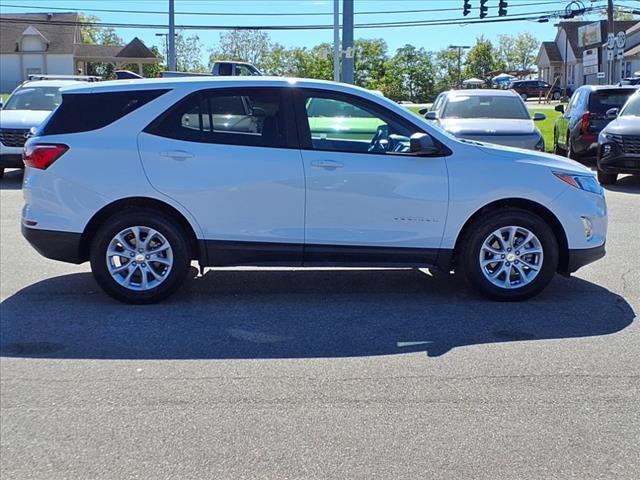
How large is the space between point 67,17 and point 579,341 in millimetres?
73150

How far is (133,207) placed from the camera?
20.8ft

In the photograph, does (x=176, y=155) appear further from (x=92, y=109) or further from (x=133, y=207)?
(x=92, y=109)

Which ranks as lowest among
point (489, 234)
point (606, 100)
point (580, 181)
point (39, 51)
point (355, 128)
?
point (489, 234)

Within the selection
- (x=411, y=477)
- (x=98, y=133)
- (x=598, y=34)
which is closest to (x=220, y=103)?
(x=98, y=133)

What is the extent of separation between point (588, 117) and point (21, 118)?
450 inches

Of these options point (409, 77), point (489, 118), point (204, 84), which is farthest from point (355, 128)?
point (409, 77)

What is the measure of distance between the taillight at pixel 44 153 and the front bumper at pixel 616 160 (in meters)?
10.3

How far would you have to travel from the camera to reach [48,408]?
14.4 feet

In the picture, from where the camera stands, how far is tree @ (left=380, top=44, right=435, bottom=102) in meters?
58.9

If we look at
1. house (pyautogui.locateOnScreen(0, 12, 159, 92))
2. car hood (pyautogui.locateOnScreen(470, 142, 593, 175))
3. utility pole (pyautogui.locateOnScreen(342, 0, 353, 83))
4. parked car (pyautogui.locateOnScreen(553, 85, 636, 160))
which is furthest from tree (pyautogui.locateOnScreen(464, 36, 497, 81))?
car hood (pyautogui.locateOnScreen(470, 142, 593, 175))

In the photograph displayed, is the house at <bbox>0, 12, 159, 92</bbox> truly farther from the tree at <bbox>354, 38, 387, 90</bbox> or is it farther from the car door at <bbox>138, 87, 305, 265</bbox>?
the car door at <bbox>138, 87, 305, 265</bbox>

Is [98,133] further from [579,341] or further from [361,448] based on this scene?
[579,341]

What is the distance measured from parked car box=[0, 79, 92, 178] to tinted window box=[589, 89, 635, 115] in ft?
35.1

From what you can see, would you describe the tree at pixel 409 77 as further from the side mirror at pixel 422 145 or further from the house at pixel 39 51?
the side mirror at pixel 422 145
